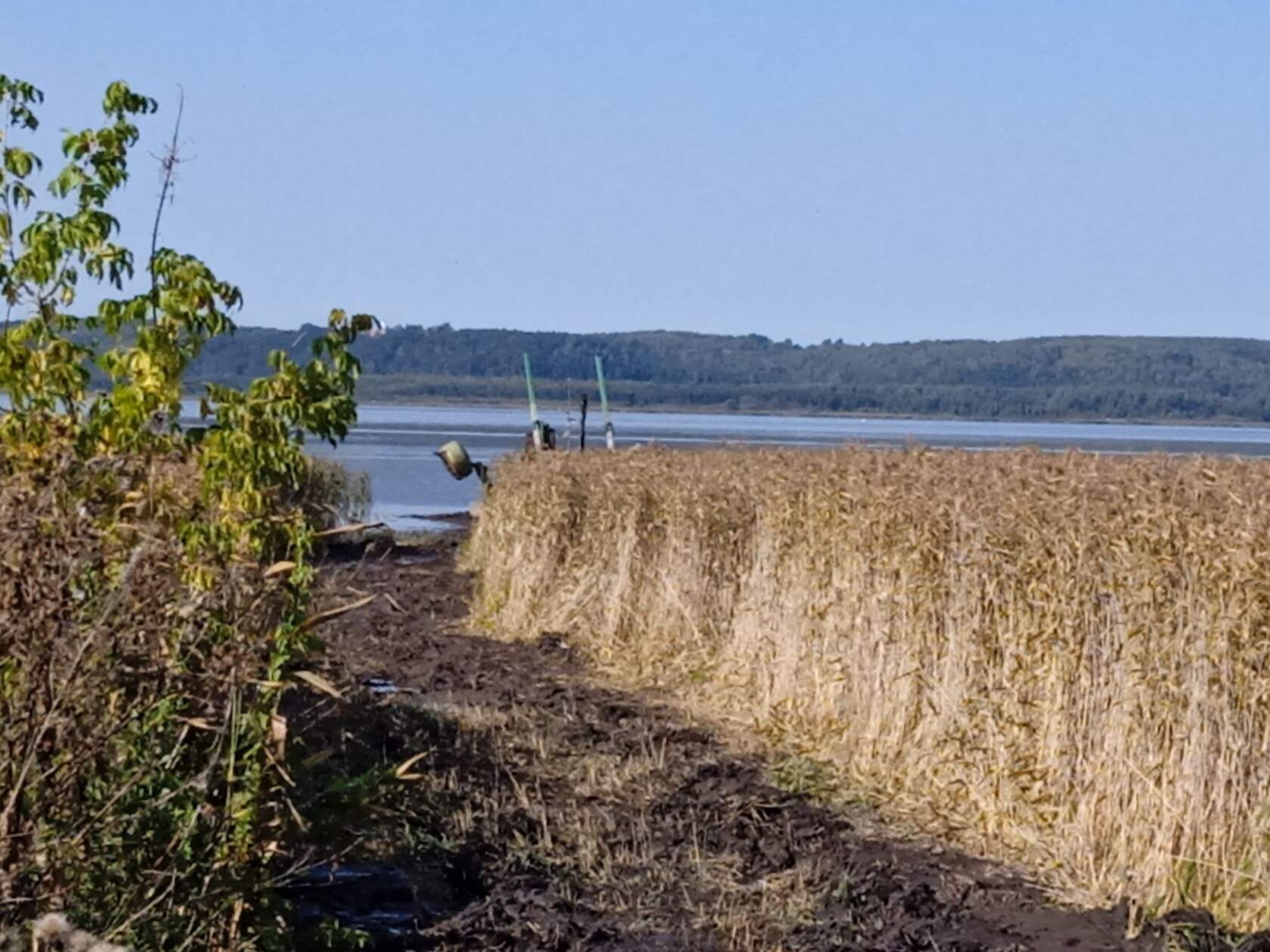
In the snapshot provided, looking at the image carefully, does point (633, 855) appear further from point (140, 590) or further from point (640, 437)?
point (640, 437)

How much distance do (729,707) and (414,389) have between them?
600ft

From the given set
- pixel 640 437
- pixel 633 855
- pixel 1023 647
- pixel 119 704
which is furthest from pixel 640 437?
pixel 119 704

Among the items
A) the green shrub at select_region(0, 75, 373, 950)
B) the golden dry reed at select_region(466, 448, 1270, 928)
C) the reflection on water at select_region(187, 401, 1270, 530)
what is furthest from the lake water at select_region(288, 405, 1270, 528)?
the green shrub at select_region(0, 75, 373, 950)

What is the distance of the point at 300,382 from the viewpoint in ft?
25.2

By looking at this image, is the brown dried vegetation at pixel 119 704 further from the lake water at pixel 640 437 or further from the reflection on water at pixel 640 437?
the lake water at pixel 640 437

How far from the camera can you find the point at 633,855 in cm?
1045

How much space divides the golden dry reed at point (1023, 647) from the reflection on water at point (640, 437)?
153 cm

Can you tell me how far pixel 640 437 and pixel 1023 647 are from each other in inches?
3274

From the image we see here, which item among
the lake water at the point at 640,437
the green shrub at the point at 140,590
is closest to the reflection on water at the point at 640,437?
the lake water at the point at 640,437

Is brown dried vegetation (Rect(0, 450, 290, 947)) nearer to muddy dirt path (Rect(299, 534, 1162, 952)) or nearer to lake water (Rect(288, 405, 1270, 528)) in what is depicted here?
muddy dirt path (Rect(299, 534, 1162, 952))

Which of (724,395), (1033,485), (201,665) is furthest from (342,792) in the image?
(724,395)

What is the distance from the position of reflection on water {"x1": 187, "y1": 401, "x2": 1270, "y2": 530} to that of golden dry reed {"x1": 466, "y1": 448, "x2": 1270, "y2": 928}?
5.01ft

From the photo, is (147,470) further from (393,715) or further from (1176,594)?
(393,715)

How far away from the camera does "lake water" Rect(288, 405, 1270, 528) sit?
5144 centimetres
